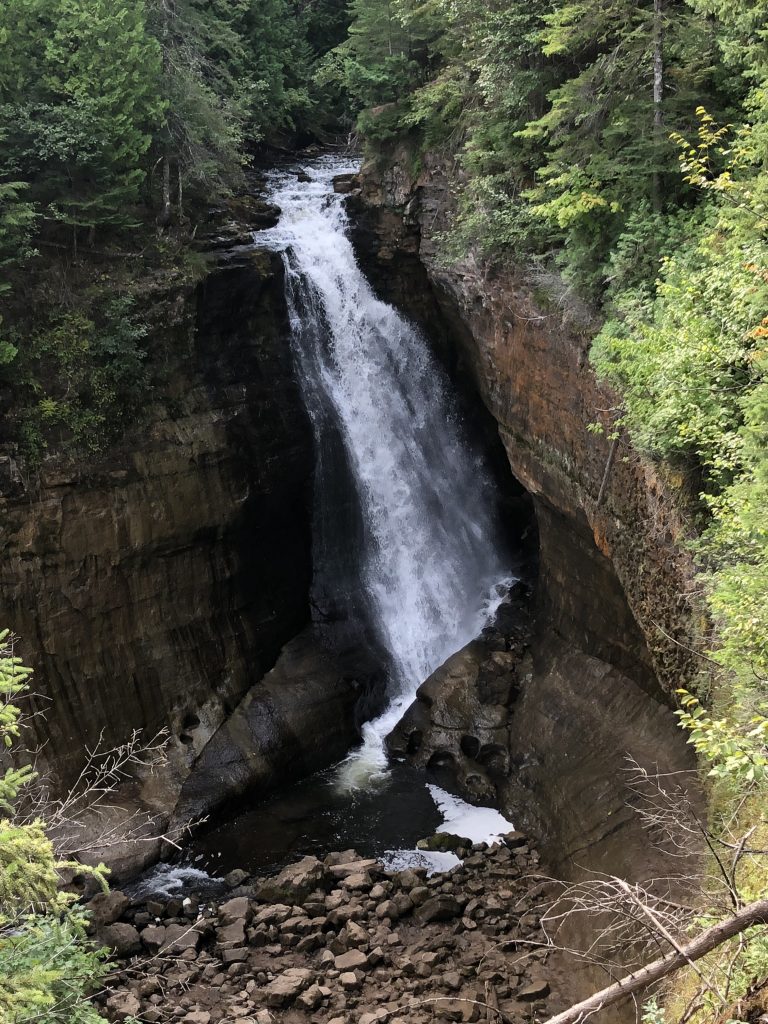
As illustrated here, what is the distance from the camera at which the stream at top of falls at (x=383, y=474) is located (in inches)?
705

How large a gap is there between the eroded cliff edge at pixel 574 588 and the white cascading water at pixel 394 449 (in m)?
1.85

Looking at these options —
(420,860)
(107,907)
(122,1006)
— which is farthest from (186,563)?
(122,1006)

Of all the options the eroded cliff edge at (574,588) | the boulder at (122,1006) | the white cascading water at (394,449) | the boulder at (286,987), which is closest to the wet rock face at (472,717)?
the eroded cliff edge at (574,588)

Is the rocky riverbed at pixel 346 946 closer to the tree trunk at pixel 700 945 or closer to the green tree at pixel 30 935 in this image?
the green tree at pixel 30 935

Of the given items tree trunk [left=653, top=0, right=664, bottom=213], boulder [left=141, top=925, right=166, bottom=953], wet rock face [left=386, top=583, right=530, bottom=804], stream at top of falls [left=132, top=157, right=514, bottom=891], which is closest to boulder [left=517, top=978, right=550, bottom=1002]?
wet rock face [left=386, top=583, right=530, bottom=804]

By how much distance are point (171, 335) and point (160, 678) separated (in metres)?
6.77

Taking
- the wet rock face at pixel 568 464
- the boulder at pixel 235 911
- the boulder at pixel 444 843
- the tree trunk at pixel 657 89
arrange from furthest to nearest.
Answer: the boulder at pixel 444 843 < the boulder at pixel 235 911 < the tree trunk at pixel 657 89 < the wet rock face at pixel 568 464

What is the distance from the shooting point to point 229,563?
16516 mm

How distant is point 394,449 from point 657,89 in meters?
9.80

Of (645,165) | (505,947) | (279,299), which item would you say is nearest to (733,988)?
(505,947)

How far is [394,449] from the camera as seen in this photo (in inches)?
738

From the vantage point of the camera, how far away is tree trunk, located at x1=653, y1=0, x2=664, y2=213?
1052cm

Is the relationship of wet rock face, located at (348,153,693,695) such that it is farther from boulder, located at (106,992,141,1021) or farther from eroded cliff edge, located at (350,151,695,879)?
boulder, located at (106,992,141,1021)

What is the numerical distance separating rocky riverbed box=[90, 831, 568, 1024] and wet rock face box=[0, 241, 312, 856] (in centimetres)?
320
